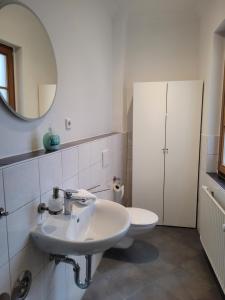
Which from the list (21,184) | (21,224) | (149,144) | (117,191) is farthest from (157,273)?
(21,184)

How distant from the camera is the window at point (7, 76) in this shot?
105 centimetres

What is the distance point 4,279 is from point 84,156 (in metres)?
0.97

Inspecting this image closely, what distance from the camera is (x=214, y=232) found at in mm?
1879

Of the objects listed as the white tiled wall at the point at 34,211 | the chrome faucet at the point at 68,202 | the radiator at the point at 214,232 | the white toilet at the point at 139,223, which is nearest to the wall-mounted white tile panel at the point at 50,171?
the white tiled wall at the point at 34,211

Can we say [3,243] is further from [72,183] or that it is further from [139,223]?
[139,223]

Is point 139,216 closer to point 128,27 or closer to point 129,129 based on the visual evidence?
point 129,129

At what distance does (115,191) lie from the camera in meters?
2.59

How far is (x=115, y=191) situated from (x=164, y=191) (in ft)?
2.32

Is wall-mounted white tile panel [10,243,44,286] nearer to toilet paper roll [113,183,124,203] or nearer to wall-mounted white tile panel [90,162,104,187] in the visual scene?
wall-mounted white tile panel [90,162,104,187]

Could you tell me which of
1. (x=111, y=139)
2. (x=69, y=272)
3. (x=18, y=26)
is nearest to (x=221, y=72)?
(x=111, y=139)

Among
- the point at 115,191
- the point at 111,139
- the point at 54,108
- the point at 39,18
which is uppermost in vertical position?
the point at 39,18

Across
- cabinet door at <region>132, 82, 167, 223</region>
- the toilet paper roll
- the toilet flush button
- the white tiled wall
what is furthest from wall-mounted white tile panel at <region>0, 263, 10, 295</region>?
cabinet door at <region>132, 82, 167, 223</region>

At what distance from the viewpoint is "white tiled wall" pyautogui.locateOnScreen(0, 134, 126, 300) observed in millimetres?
933

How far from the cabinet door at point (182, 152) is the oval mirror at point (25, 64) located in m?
1.69
